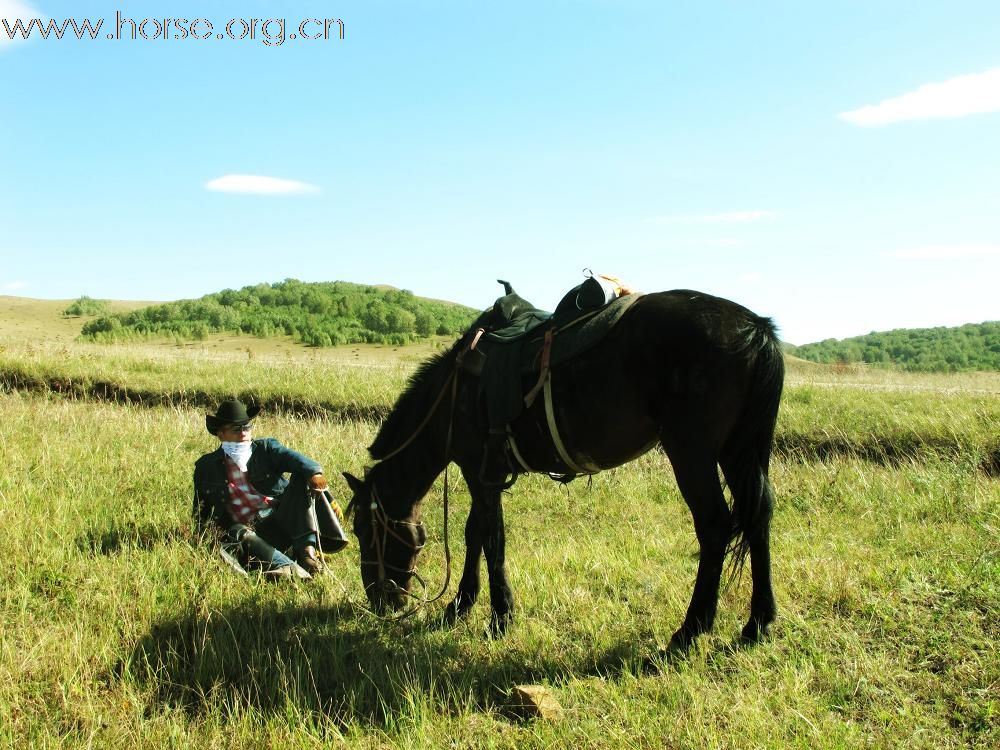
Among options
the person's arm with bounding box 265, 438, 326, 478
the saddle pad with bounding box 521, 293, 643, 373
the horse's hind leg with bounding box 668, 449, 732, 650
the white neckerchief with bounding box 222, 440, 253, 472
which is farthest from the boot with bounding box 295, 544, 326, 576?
the horse's hind leg with bounding box 668, 449, 732, 650

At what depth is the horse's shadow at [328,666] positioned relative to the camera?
3.82m

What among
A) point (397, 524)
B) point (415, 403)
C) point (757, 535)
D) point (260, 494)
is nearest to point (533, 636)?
point (397, 524)

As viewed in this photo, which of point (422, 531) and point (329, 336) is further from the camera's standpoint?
point (329, 336)

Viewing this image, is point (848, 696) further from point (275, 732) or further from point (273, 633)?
point (273, 633)

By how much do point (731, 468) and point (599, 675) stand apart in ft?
4.48

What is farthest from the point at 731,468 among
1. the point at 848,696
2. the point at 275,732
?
the point at 275,732

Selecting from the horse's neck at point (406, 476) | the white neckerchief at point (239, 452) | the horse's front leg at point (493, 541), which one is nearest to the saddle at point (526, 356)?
the horse's front leg at point (493, 541)

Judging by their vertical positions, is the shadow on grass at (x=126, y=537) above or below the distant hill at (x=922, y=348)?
below

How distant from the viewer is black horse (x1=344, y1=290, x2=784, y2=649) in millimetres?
4070

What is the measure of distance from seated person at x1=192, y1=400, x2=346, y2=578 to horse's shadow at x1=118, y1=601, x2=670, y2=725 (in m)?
1.15

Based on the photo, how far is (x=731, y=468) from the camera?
4.27 m

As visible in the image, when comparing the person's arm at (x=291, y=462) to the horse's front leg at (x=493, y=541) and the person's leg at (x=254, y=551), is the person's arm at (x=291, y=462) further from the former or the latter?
the horse's front leg at (x=493, y=541)

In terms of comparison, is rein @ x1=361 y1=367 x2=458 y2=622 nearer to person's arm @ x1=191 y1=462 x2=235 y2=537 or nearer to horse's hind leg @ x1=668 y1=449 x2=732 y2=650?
person's arm @ x1=191 y1=462 x2=235 y2=537

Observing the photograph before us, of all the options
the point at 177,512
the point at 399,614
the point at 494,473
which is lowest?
the point at 399,614
